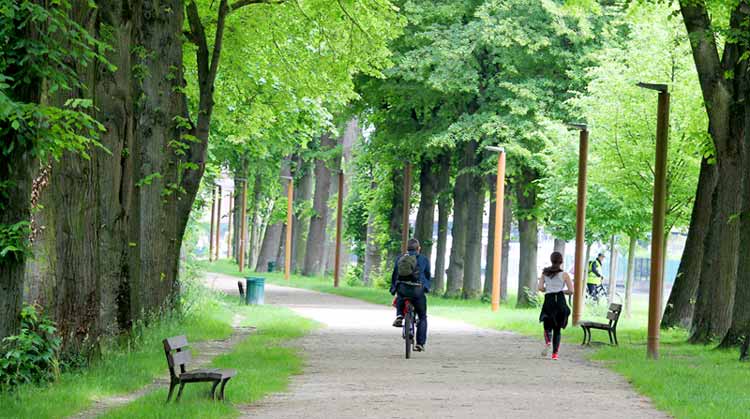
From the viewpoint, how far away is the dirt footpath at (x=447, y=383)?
1375 cm

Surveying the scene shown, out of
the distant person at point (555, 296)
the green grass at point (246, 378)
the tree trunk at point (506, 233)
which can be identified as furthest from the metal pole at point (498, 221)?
the distant person at point (555, 296)

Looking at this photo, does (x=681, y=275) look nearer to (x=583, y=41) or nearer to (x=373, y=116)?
(x=583, y=41)

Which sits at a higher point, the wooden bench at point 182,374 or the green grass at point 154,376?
the wooden bench at point 182,374

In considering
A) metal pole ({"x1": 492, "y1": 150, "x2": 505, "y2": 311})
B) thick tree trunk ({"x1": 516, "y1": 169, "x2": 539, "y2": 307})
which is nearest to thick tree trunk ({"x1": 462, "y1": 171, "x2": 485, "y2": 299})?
thick tree trunk ({"x1": 516, "y1": 169, "x2": 539, "y2": 307})

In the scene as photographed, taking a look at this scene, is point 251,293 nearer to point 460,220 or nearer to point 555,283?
point 460,220

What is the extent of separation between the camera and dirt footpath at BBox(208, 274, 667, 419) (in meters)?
13.8

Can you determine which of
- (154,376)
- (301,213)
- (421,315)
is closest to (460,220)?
(301,213)

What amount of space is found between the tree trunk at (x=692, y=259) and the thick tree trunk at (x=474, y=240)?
55.0ft

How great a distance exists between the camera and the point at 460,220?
46875mm

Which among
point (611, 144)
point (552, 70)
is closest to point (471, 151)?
point (552, 70)

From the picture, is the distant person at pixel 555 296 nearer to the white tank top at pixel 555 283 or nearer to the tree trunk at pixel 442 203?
the white tank top at pixel 555 283

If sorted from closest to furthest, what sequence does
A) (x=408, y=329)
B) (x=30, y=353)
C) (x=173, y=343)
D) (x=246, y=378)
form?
(x=173, y=343), (x=30, y=353), (x=246, y=378), (x=408, y=329)

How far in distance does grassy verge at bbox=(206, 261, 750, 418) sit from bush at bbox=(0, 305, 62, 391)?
662 cm

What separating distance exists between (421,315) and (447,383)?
453cm
